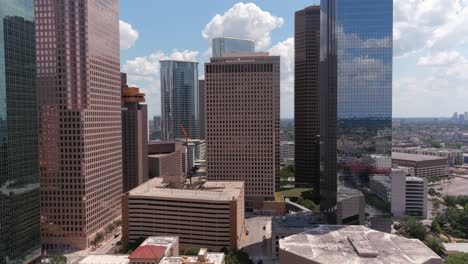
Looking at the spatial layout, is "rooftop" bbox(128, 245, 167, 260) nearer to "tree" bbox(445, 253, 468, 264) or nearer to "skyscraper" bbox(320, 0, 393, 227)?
"skyscraper" bbox(320, 0, 393, 227)

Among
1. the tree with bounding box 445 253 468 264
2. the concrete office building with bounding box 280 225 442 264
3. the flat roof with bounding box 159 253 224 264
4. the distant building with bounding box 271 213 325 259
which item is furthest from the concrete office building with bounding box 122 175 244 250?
the tree with bounding box 445 253 468 264

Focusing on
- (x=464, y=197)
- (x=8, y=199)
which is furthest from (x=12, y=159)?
(x=464, y=197)

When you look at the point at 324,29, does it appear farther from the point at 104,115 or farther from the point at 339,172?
the point at 104,115

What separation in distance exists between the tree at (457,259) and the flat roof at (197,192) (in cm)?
6565

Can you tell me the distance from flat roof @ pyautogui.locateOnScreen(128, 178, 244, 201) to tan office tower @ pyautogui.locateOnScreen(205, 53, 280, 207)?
36.8 m

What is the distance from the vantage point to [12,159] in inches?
4070

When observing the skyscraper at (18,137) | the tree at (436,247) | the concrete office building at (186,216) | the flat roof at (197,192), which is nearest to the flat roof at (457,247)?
the tree at (436,247)

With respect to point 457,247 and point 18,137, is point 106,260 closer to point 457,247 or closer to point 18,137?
point 18,137

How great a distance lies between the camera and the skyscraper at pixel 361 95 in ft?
426

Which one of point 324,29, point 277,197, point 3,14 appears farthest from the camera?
point 277,197

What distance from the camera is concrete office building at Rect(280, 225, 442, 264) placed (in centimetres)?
8138

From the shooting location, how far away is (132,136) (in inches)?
7559

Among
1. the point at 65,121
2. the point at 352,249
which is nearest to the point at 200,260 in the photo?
the point at 352,249

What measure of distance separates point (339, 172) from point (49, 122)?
10413cm
